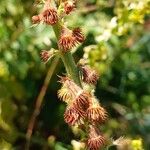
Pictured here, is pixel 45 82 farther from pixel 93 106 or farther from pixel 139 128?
pixel 93 106

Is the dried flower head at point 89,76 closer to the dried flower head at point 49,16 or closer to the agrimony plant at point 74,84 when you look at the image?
the agrimony plant at point 74,84

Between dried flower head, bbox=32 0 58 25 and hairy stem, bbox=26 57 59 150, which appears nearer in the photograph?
dried flower head, bbox=32 0 58 25

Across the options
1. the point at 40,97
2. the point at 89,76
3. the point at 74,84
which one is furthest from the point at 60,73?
the point at 74,84

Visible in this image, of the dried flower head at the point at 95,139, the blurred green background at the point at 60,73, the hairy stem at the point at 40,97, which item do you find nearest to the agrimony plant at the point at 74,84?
the dried flower head at the point at 95,139

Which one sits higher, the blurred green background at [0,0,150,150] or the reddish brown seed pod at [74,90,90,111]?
the blurred green background at [0,0,150,150]

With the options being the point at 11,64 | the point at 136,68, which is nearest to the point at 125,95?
the point at 136,68

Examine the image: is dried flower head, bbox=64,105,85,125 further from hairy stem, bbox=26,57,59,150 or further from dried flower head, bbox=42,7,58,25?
hairy stem, bbox=26,57,59,150

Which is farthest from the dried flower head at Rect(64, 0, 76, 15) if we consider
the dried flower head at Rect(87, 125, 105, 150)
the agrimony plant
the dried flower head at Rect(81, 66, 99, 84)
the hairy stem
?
the hairy stem
